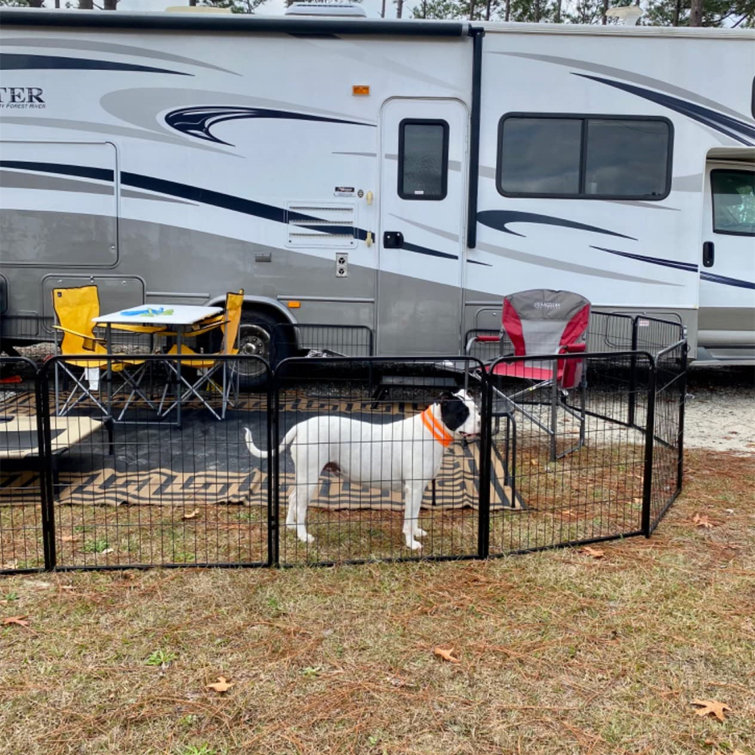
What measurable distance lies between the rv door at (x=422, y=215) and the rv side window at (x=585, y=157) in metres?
0.49

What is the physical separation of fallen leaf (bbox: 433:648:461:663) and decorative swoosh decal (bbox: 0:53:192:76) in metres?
5.84

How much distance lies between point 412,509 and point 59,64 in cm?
565

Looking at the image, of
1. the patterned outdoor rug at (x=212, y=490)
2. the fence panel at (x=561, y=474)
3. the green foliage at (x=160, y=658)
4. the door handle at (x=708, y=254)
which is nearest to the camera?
the green foliage at (x=160, y=658)

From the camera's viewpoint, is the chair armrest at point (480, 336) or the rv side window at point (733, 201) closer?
the chair armrest at point (480, 336)

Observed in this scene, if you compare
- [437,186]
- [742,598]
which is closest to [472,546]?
[742,598]

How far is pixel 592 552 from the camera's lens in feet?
11.4

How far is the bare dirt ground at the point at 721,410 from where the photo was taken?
19.0 ft

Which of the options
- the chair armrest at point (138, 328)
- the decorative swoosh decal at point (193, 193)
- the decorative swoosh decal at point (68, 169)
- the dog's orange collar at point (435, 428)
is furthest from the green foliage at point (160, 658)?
the decorative swoosh decal at point (68, 169)

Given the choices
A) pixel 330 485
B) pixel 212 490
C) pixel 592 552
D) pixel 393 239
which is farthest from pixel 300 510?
pixel 393 239

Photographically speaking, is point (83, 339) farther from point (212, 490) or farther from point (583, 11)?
point (583, 11)

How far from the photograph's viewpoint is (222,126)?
6.62 m

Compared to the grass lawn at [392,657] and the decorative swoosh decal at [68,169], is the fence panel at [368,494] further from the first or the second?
the decorative swoosh decal at [68,169]

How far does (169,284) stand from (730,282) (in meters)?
5.54

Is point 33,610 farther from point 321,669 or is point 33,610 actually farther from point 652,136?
point 652,136
